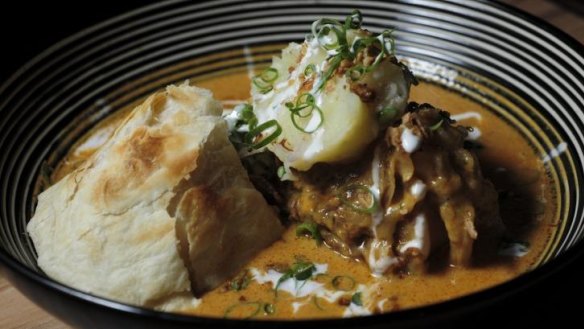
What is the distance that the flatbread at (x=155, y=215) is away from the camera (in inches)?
109

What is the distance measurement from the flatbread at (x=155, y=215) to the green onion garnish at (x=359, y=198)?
33cm

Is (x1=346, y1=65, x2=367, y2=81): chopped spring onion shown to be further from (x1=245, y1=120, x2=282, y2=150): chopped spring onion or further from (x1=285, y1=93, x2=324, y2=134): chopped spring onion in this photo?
(x1=245, y1=120, x2=282, y2=150): chopped spring onion

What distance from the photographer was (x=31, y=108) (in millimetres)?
3859

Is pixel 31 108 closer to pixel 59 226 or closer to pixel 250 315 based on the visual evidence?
pixel 59 226

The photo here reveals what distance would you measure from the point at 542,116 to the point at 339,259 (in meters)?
1.35

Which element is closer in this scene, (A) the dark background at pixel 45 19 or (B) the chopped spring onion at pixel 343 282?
(B) the chopped spring onion at pixel 343 282

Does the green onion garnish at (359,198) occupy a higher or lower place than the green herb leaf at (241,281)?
higher

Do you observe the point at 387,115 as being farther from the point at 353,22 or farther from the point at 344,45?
the point at 353,22

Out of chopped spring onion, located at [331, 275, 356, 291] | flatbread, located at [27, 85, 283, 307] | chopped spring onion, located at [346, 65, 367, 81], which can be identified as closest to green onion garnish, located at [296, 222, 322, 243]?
flatbread, located at [27, 85, 283, 307]

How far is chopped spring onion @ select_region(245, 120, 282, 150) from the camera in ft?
9.87

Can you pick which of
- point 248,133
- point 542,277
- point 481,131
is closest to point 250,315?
point 248,133

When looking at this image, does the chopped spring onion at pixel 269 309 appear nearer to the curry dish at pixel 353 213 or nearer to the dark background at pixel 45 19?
the curry dish at pixel 353 213

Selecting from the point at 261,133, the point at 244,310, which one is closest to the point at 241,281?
the point at 244,310

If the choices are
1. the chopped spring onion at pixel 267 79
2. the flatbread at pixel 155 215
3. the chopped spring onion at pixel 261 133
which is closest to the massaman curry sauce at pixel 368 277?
the flatbread at pixel 155 215
